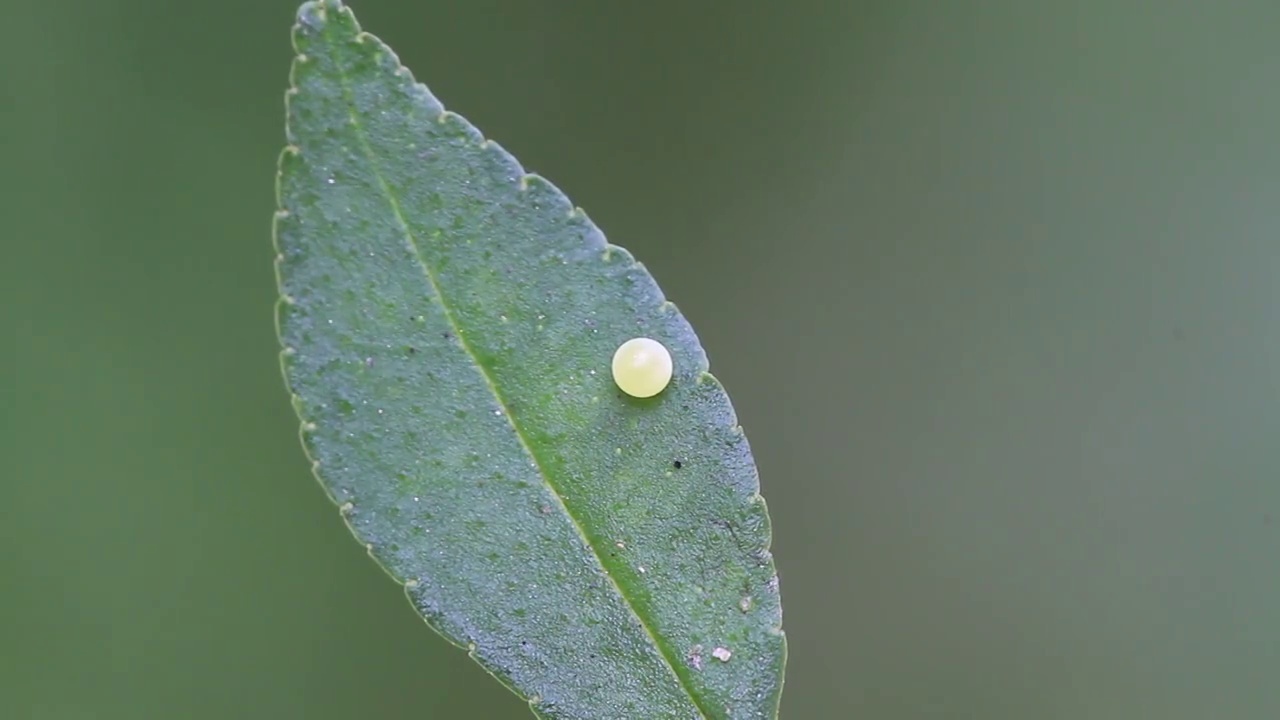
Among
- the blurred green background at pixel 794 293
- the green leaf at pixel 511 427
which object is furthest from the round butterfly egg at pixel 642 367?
the blurred green background at pixel 794 293

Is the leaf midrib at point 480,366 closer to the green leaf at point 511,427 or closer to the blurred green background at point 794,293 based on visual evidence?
the green leaf at point 511,427

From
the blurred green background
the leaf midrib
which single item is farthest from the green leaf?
the blurred green background

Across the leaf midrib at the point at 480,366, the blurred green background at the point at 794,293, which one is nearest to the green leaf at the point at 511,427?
the leaf midrib at the point at 480,366

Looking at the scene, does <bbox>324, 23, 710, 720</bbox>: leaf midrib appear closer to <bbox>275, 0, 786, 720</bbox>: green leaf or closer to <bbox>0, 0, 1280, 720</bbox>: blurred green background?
<bbox>275, 0, 786, 720</bbox>: green leaf

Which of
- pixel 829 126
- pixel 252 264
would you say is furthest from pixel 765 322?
pixel 252 264

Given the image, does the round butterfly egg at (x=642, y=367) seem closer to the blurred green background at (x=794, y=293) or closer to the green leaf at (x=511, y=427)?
the green leaf at (x=511, y=427)

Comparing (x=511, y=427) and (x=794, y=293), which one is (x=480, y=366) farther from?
(x=794, y=293)

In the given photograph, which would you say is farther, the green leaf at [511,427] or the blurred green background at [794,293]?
the blurred green background at [794,293]
